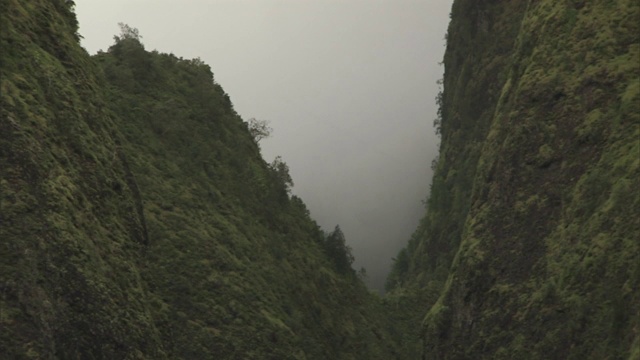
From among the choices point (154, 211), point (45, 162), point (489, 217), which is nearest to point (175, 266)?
point (154, 211)

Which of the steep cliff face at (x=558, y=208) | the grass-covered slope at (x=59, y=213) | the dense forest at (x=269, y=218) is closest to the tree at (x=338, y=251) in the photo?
the dense forest at (x=269, y=218)

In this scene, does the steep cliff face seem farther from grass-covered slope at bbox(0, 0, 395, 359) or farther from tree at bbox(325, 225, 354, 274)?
tree at bbox(325, 225, 354, 274)

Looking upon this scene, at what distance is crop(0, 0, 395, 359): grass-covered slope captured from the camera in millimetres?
37500

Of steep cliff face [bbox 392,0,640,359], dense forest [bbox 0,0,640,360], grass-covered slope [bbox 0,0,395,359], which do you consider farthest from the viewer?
steep cliff face [bbox 392,0,640,359]

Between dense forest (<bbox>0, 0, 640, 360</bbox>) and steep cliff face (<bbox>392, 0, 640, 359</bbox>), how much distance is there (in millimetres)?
132

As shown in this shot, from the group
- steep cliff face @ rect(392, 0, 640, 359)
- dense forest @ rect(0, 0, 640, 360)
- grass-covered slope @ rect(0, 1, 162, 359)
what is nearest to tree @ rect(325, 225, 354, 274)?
dense forest @ rect(0, 0, 640, 360)

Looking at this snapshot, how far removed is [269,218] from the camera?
93.4 metres

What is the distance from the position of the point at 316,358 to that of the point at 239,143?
86.7 ft

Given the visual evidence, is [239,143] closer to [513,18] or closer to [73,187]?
[513,18]

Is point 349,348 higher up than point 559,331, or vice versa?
point 349,348

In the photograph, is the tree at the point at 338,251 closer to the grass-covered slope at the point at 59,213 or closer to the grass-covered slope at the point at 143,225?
the grass-covered slope at the point at 143,225

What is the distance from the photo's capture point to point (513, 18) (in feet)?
379

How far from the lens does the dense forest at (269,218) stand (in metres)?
39.2

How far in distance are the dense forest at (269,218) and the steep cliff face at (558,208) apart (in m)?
0.13
